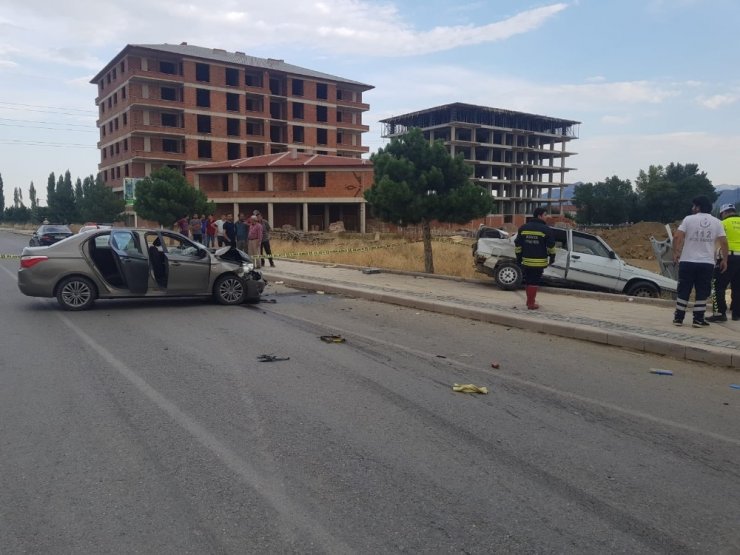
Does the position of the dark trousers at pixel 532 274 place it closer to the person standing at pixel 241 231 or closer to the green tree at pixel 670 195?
the person standing at pixel 241 231

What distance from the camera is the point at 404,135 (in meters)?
16.9

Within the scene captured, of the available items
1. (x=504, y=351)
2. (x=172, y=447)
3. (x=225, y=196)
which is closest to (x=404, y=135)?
(x=504, y=351)

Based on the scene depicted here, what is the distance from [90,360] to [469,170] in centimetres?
1223

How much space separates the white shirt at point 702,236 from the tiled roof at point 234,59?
66095mm

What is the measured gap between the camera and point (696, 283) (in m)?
8.79

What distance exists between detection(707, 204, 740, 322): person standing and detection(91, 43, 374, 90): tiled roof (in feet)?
216

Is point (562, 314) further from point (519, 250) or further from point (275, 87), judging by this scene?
point (275, 87)

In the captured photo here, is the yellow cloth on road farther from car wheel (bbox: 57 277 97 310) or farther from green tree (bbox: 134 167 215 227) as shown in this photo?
green tree (bbox: 134 167 215 227)

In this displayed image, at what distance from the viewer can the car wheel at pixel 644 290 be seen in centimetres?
1289

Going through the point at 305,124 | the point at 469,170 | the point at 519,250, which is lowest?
the point at 519,250

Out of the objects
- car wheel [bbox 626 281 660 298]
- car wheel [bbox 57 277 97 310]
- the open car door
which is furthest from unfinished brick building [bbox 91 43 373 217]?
car wheel [bbox 626 281 660 298]

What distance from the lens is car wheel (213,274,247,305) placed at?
12.1m

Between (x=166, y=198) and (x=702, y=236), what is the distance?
117ft

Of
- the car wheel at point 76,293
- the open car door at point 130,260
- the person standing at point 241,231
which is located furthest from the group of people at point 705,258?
the person standing at point 241,231
